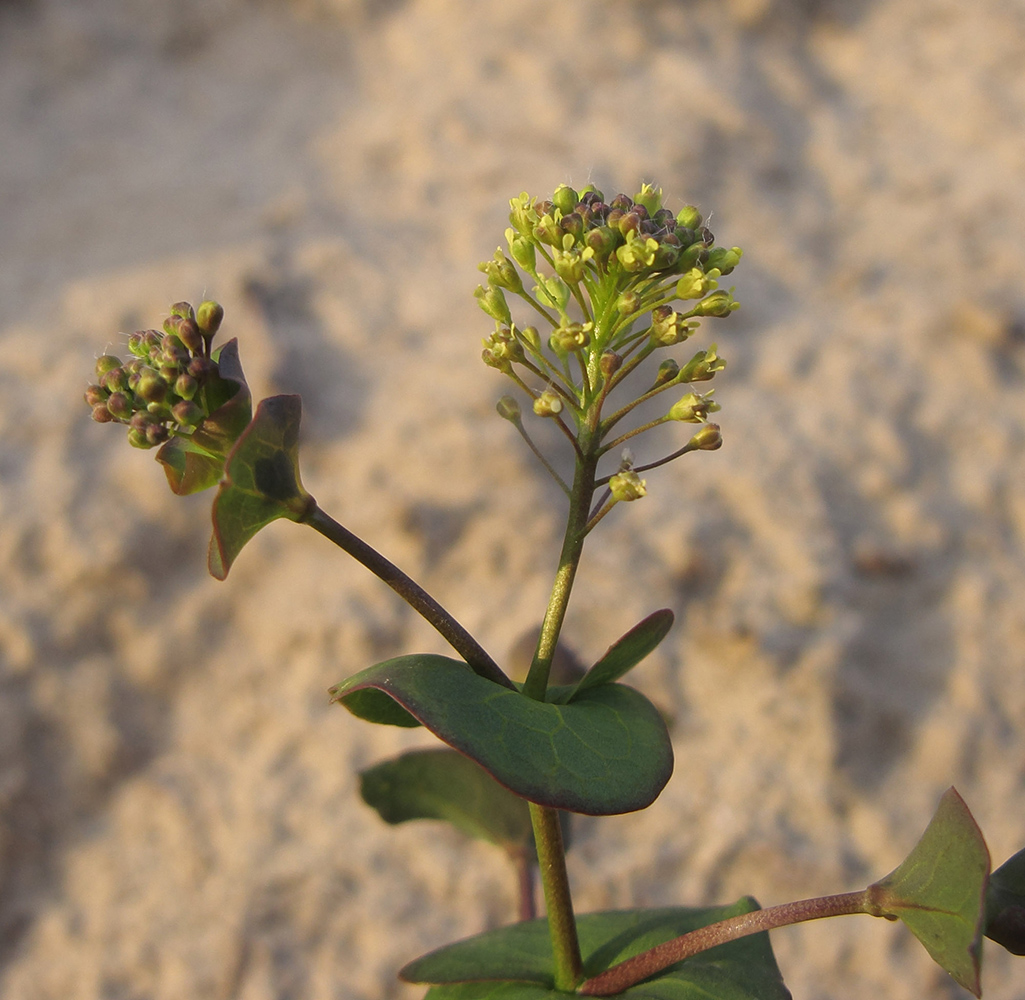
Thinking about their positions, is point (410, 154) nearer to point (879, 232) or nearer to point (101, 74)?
point (101, 74)

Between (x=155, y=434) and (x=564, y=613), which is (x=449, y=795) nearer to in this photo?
(x=564, y=613)

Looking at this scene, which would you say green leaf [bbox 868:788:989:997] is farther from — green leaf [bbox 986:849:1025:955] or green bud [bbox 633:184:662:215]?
green bud [bbox 633:184:662:215]

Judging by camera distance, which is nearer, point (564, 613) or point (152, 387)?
point (152, 387)

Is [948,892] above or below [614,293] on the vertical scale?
below

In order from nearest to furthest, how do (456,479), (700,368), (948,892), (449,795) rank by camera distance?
(948,892) → (700,368) → (449,795) → (456,479)

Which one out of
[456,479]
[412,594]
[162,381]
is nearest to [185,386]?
[162,381]
